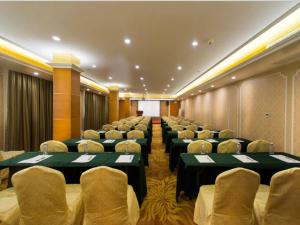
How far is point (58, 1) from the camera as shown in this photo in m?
2.63

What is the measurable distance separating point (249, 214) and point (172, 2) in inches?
115

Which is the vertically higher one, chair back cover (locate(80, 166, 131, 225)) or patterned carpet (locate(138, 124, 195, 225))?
chair back cover (locate(80, 166, 131, 225))

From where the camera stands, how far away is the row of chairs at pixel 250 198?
1873mm

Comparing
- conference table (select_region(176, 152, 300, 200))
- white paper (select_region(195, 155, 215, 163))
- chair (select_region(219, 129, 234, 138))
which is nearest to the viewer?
conference table (select_region(176, 152, 300, 200))

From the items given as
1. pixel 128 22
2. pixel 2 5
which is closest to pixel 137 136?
pixel 128 22

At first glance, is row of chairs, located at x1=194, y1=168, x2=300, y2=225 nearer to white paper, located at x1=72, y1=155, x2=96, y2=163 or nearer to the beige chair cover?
white paper, located at x1=72, y1=155, x2=96, y2=163

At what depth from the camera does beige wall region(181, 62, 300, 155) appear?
154 inches

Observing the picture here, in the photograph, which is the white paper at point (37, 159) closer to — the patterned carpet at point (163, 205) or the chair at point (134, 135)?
the patterned carpet at point (163, 205)

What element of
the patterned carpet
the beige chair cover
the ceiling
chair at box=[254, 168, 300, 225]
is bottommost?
the patterned carpet

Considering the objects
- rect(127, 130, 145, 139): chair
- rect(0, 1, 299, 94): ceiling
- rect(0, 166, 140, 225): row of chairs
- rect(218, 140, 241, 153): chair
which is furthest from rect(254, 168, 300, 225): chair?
rect(127, 130, 145, 139): chair

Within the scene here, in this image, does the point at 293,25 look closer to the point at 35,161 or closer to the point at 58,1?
the point at 58,1

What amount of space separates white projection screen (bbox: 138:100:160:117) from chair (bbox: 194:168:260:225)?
22203 mm

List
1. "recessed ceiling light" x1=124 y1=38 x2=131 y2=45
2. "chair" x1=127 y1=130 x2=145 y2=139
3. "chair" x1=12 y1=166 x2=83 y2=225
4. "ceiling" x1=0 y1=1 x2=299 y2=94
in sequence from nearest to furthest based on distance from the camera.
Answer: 1. "chair" x1=12 y1=166 x2=83 y2=225
2. "ceiling" x1=0 y1=1 x2=299 y2=94
3. "recessed ceiling light" x1=124 y1=38 x2=131 y2=45
4. "chair" x1=127 y1=130 x2=145 y2=139

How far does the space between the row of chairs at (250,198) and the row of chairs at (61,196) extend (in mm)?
1051
